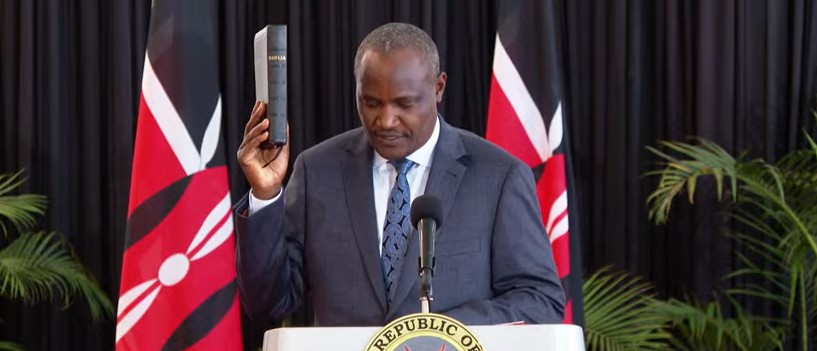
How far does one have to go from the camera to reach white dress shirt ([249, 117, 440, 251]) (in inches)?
113

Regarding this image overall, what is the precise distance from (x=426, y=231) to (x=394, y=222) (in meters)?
0.64

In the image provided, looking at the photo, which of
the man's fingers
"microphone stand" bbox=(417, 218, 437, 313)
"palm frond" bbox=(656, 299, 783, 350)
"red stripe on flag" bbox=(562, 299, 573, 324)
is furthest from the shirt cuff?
"palm frond" bbox=(656, 299, 783, 350)

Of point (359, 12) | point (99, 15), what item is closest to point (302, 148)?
point (359, 12)

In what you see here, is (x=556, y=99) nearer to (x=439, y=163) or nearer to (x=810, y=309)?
(x=810, y=309)

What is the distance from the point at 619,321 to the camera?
16.1 feet

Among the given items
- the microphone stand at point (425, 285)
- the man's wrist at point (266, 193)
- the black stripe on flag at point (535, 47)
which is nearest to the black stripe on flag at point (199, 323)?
the black stripe on flag at point (535, 47)

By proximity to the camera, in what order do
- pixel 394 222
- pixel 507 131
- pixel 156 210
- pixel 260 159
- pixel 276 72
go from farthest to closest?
1. pixel 507 131
2. pixel 156 210
3. pixel 394 222
4. pixel 260 159
5. pixel 276 72

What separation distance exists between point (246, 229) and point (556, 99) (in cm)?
230

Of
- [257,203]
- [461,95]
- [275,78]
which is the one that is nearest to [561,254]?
[461,95]

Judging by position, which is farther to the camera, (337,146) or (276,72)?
(337,146)

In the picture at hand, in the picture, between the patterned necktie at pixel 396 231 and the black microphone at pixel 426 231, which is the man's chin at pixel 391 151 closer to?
the patterned necktie at pixel 396 231

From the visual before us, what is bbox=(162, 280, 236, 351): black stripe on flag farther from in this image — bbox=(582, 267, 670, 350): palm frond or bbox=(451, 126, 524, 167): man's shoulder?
bbox=(451, 126, 524, 167): man's shoulder

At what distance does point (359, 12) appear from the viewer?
5258 mm

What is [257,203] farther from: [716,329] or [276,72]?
[716,329]
